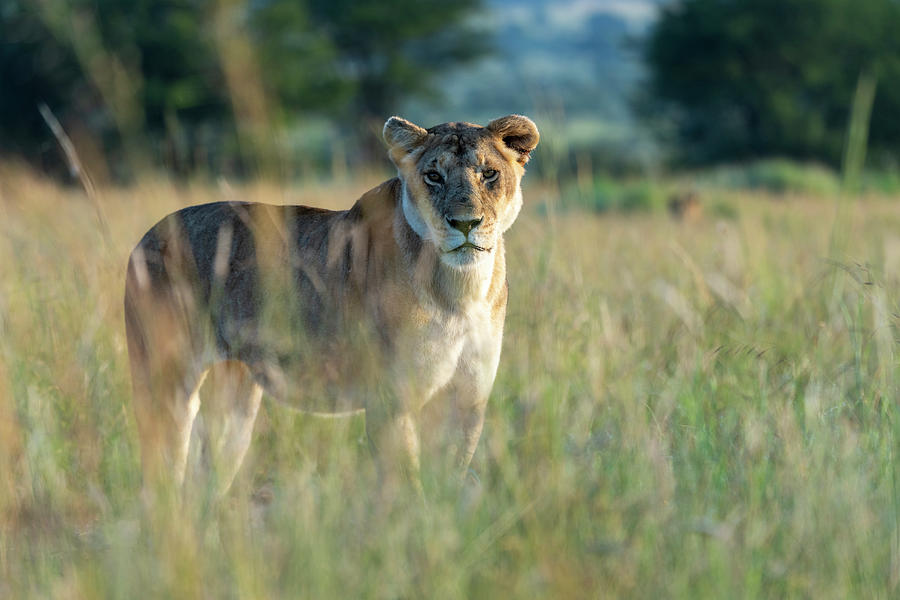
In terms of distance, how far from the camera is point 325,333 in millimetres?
3906

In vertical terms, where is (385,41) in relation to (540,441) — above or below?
above

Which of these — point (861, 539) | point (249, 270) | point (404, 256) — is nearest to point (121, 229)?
point (249, 270)

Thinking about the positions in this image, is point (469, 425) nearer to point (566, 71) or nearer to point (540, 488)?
point (540, 488)

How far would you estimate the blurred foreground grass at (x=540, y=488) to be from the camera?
2.54m

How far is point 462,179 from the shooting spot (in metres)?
3.67

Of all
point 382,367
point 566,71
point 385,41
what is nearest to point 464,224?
point 382,367

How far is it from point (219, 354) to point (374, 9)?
136 feet

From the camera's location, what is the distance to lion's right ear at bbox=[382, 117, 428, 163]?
3.82m

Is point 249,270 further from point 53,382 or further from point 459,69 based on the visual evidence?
point 459,69

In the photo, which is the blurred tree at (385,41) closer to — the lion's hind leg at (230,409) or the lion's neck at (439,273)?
the lion's hind leg at (230,409)

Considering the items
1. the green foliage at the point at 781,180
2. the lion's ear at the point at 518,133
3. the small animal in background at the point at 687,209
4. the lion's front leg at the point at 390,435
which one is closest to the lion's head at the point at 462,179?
the lion's ear at the point at 518,133

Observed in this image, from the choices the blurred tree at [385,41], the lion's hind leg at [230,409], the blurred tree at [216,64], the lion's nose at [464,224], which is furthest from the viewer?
the blurred tree at [385,41]

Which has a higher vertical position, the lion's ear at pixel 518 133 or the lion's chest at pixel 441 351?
the lion's ear at pixel 518 133

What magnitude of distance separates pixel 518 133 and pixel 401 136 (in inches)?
16.8
